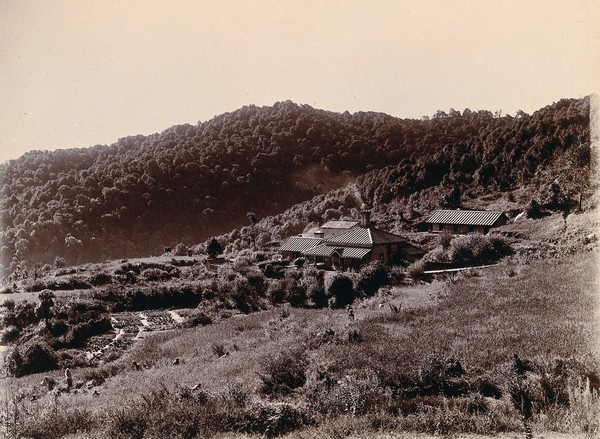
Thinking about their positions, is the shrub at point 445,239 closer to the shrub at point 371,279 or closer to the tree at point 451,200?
the tree at point 451,200

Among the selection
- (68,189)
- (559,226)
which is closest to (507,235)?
(559,226)

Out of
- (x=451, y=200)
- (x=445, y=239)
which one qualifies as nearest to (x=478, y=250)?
(x=445, y=239)

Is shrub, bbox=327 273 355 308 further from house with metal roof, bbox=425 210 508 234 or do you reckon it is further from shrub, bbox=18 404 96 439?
shrub, bbox=18 404 96 439

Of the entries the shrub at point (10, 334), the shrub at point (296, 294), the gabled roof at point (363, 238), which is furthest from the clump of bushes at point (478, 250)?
the shrub at point (10, 334)

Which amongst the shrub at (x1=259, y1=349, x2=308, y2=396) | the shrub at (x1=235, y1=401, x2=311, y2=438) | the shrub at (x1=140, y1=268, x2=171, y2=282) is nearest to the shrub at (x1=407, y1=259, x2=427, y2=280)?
the shrub at (x1=140, y1=268, x2=171, y2=282)

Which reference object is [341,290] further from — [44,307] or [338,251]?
[44,307]

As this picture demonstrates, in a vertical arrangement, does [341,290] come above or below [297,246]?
below
